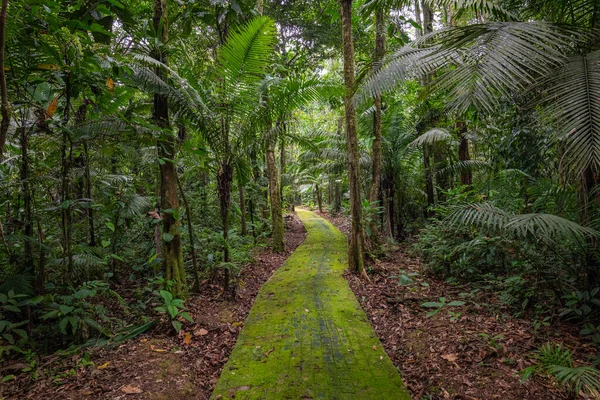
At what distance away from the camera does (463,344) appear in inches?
120

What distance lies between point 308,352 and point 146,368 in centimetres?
152

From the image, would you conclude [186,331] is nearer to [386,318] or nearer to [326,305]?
[326,305]

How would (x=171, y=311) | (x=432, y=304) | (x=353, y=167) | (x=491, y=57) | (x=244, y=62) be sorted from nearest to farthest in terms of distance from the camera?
1. (x=491, y=57)
2. (x=171, y=311)
3. (x=432, y=304)
4. (x=244, y=62)
5. (x=353, y=167)

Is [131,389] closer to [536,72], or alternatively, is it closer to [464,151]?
[536,72]

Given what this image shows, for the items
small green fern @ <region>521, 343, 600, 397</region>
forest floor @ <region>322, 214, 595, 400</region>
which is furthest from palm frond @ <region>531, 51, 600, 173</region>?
forest floor @ <region>322, 214, 595, 400</region>

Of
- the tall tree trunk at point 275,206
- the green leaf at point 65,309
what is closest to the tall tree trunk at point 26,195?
the green leaf at point 65,309

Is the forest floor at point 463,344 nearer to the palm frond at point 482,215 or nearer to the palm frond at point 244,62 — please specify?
the palm frond at point 482,215

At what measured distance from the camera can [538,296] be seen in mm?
3609

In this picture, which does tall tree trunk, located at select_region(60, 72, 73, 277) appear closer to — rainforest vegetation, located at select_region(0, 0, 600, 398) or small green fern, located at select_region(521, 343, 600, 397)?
rainforest vegetation, located at select_region(0, 0, 600, 398)

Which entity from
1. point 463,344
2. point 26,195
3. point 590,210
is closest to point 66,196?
point 26,195

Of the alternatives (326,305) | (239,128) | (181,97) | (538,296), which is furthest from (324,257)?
(181,97)

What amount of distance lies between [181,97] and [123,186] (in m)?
1.56

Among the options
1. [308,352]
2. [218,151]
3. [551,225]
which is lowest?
[308,352]

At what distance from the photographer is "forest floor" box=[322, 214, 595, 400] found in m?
2.47
